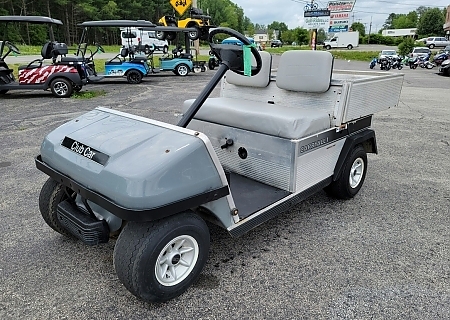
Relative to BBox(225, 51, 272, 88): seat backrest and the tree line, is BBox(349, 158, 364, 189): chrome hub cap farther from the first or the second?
the tree line

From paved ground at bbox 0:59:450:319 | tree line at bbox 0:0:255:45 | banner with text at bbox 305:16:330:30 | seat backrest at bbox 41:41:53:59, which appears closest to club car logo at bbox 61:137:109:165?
paved ground at bbox 0:59:450:319

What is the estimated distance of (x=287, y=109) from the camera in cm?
290

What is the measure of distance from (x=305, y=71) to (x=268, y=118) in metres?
0.67

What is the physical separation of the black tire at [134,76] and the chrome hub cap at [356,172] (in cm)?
979

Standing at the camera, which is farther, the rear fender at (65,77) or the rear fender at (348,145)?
the rear fender at (65,77)

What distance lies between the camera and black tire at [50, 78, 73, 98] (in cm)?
866

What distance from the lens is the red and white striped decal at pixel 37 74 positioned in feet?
28.0

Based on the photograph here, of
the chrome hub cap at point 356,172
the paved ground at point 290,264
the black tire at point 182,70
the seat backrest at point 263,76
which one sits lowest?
the paved ground at point 290,264

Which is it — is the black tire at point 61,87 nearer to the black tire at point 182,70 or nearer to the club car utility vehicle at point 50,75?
the club car utility vehicle at point 50,75

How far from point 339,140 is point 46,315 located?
7.79 ft

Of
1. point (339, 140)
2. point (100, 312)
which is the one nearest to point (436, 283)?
point (339, 140)

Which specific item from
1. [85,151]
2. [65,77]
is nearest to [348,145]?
[85,151]

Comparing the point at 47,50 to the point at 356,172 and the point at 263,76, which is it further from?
the point at 356,172

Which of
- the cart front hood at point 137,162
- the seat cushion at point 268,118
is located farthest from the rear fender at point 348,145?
the cart front hood at point 137,162
